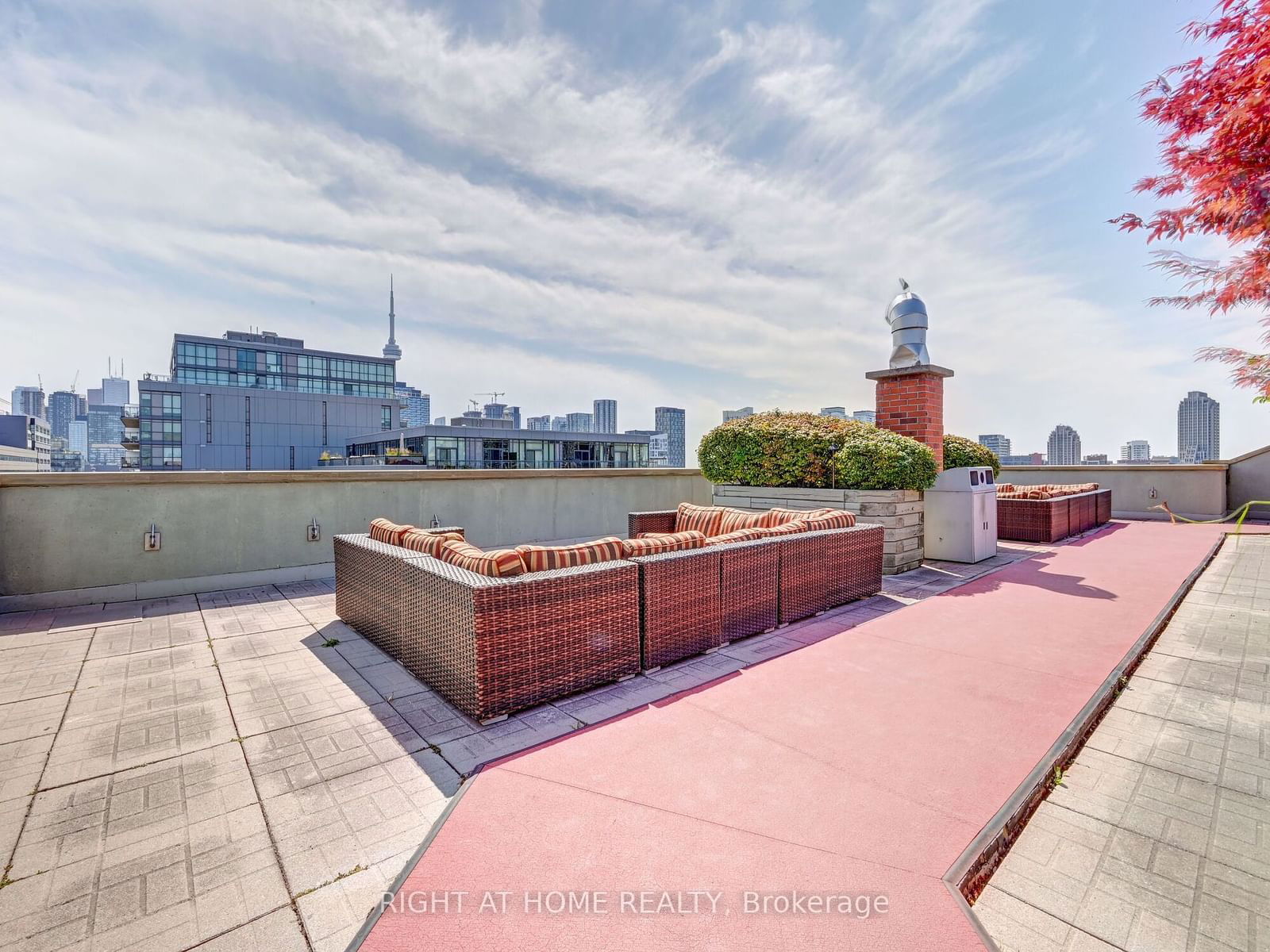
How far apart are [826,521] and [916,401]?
3058 mm

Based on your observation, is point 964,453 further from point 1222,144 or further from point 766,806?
point 766,806

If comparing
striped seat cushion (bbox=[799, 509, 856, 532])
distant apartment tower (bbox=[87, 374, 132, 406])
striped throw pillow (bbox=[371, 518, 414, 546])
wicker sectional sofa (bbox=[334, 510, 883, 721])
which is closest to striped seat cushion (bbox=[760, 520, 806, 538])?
striped seat cushion (bbox=[799, 509, 856, 532])

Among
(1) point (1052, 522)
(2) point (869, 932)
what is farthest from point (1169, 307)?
(2) point (869, 932)

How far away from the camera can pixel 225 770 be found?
2.29 m

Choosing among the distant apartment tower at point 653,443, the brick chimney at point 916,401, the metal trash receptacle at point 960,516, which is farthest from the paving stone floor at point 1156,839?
the distant apartment tower at point 653,443

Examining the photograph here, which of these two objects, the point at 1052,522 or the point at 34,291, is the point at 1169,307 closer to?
the point at 1052,522

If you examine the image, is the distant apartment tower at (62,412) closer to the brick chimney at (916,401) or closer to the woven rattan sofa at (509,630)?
the woven rattan sofa at (509,630)

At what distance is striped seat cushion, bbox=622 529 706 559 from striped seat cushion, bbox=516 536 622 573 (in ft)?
0.35

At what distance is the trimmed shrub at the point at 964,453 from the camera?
30.1ft

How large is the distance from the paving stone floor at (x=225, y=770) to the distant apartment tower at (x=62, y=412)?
8066 inches

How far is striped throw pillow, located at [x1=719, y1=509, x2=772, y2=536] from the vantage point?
17.3ft

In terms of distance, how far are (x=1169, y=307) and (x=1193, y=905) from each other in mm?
8886

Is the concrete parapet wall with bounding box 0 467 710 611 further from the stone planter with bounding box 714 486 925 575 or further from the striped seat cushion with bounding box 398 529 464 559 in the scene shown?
the stone planter with bounding box 714 486 925 575

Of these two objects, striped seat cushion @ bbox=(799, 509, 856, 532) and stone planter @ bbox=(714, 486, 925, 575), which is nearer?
striped seat cushion @ bbox=(799, 509, 856, 532)
